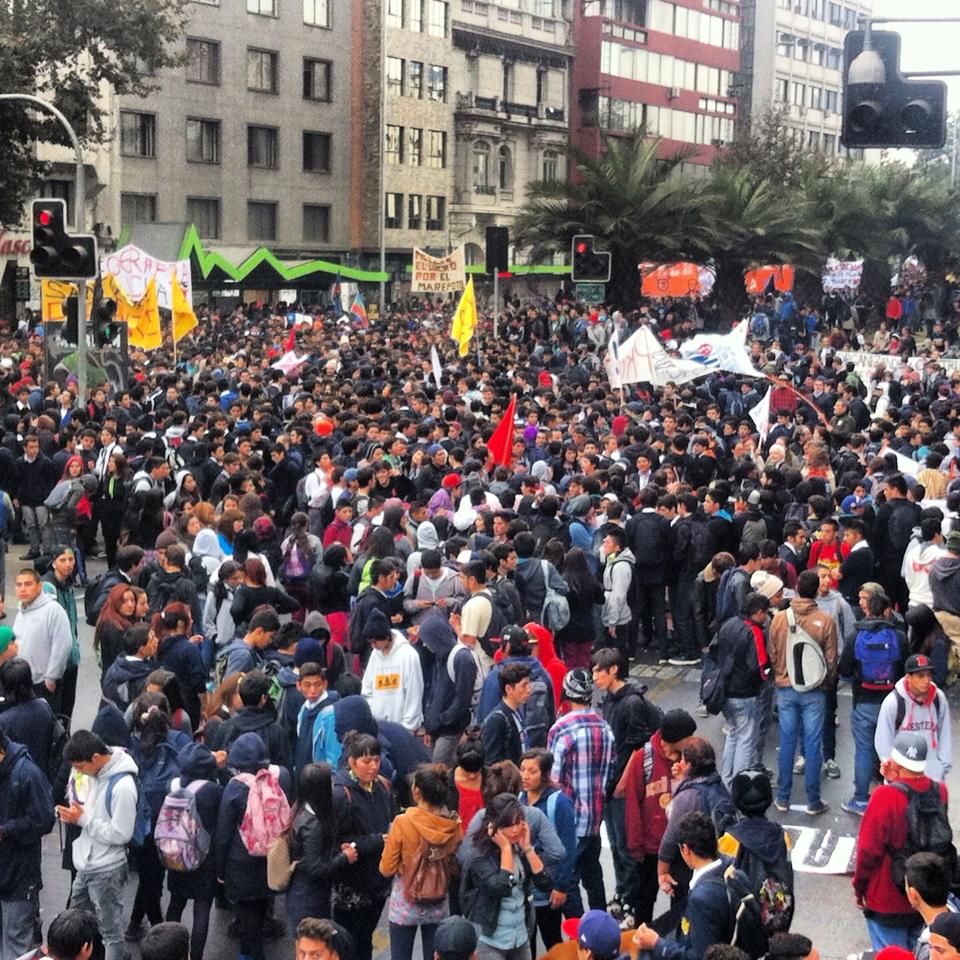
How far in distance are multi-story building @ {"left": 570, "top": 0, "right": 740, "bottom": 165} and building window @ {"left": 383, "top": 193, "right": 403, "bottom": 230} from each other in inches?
449

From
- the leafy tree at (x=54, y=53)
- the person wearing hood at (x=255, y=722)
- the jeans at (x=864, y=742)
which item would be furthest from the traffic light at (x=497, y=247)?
the person wearing hood at (x=255, y=722)

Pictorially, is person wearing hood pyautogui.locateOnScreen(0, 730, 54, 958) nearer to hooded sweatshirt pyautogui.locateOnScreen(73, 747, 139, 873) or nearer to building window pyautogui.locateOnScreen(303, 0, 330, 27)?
hooded sweatshirt pyautogui.locateOnScreen(73, 747, 139, 873)

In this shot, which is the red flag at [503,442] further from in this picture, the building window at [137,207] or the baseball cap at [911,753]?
the building window at [137,207]

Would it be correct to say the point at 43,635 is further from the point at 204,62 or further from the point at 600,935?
the point at 204,62

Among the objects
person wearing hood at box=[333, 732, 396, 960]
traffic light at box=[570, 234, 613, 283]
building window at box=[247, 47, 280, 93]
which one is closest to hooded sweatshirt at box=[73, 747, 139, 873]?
person wearing hood at box=[333, 732, 396, 960]

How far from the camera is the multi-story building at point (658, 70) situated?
7169 cm

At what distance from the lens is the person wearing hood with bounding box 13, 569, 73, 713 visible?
1006cm

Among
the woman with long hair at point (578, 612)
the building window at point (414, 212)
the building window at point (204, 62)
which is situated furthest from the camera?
the building window at point (414, 212)

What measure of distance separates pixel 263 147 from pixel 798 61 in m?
43.6

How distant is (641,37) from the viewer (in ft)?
247

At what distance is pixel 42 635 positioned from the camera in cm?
1009

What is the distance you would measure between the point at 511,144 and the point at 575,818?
6167 cm

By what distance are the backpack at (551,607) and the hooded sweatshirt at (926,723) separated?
3222 mm

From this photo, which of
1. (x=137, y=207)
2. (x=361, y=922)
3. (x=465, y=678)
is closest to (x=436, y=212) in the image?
(x=137, y=207)
